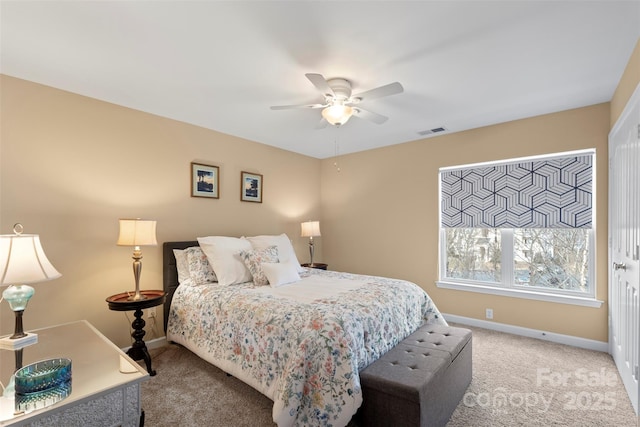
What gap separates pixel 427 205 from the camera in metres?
4.28

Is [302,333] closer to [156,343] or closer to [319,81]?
[319,81]

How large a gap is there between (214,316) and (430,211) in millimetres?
3105

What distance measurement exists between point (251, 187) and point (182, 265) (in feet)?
4.91

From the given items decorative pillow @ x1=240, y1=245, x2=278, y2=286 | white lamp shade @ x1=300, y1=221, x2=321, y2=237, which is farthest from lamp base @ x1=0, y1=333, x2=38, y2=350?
white lamp shade @ x1=300, y1=221, x2=321, y2=237

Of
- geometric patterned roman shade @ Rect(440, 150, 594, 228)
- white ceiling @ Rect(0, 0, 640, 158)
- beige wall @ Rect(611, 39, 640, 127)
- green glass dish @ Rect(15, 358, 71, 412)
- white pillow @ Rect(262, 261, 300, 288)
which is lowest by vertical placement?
green glass dish @ Rect(15, 358, 71, 412)

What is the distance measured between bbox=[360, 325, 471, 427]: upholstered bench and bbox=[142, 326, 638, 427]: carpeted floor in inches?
8.5

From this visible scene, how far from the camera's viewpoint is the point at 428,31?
1931 millimetres

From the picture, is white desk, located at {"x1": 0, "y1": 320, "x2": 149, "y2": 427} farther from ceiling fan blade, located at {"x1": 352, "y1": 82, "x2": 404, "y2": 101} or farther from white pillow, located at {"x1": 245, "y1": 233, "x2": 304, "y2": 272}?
ceiling fan blade, located at {"x1": 352, "y1": 82, "x2": 404, "y2": 101}

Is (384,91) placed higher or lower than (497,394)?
higher

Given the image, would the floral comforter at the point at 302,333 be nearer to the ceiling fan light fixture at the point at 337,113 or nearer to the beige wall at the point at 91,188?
the beige wall at the point at 91,188

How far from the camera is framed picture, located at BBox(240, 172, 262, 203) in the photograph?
4.19 metres

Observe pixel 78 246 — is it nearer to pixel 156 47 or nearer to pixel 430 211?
pixel 156 47

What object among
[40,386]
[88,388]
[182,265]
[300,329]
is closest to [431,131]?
[300,329]

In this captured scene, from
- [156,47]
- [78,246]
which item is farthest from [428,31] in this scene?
[78,246]
